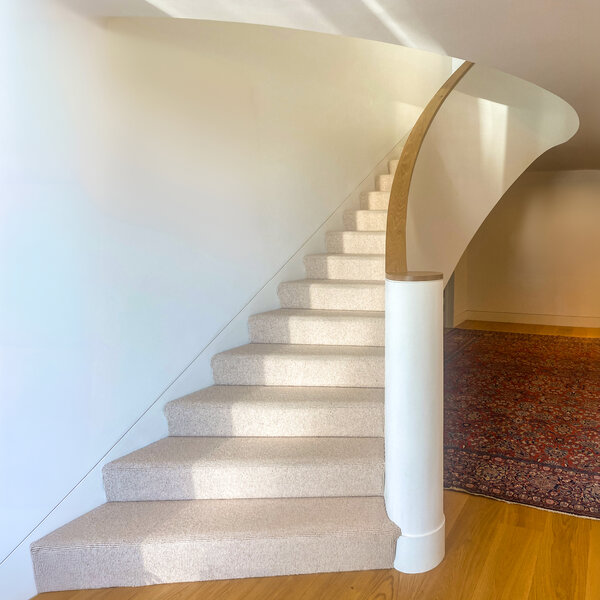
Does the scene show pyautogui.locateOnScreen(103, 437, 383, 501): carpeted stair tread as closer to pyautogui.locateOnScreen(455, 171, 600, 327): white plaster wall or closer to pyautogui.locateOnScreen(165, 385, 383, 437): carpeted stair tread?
pyautogui.locateOnScreen(165, 385, 383, 437): carpeted stair tread

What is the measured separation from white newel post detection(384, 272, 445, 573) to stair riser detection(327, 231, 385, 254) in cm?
202

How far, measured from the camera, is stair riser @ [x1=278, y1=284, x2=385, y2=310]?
148 inches

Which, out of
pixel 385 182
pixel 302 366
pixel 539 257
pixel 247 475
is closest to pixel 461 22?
pixel 302 366

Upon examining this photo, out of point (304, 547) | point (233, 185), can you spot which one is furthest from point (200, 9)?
point (304, 547)

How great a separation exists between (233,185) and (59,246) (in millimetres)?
1452

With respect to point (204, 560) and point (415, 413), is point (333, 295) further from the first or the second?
point (204, 560)

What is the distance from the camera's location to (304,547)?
2352mm

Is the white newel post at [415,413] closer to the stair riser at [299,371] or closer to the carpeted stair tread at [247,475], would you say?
→ the carpeted stair tread at [247,475]

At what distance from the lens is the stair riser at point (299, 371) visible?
3.15 meters

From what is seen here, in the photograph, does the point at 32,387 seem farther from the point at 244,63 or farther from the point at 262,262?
the point at 244,63

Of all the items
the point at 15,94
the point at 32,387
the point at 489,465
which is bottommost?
the point at 489,465

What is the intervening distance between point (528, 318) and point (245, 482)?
716 cm

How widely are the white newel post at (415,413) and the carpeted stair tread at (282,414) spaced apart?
46cm

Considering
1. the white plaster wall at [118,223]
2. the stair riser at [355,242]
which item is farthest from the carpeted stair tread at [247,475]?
the stair riser at [355,242]
